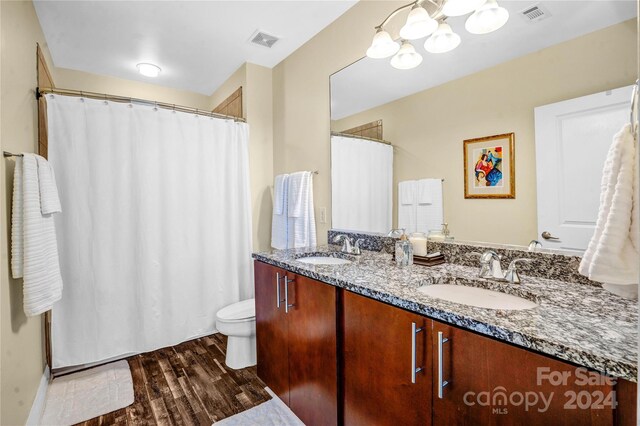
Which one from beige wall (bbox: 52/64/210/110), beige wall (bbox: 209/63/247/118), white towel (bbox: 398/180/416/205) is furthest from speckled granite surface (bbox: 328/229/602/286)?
beige wall (bbox: 52/64/210/110)

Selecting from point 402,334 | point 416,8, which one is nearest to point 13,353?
point 402,334

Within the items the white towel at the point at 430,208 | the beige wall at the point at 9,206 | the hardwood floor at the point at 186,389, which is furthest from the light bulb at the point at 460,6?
the hardwood floor at the point at 186,389

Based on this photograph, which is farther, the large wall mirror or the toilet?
the toilet

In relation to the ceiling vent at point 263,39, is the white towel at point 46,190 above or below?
below

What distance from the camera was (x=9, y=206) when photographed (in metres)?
1.46

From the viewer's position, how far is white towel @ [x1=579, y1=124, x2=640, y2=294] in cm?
63

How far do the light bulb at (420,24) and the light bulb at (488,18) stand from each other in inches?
6.6

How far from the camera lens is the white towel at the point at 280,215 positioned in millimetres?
2572

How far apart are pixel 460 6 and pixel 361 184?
1067mm

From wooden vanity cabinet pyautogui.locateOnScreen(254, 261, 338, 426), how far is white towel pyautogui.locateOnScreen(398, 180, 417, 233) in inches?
26.8

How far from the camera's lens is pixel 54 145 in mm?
2010

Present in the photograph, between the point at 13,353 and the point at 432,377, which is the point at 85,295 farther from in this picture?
the point at 432,377

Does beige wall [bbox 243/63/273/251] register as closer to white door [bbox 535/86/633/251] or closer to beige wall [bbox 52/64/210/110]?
beige wall [bbox 52/64/210/110]

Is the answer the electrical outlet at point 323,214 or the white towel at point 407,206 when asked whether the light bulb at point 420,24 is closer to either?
the white towel at point 407,206
